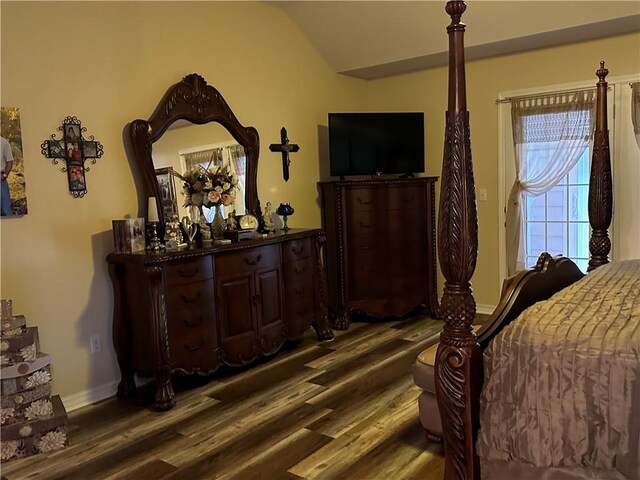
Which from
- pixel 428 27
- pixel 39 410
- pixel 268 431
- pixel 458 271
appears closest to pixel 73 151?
pixel 39 410

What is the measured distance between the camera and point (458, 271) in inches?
73.2

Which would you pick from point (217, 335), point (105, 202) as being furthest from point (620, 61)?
point (105, 202)

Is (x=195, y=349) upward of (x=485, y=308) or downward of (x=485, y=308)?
upward

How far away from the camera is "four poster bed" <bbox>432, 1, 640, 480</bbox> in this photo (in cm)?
176

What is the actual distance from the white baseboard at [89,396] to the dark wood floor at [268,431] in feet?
0.21

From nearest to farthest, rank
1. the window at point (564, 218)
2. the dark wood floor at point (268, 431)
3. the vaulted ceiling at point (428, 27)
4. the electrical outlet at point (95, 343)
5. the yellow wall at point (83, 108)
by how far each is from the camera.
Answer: the dark wood floor at point (268, 431)
the yellow wall at point (83, 108)
the electrical outlet at point (95, 343)
the vaulted ceiling at point (428, 27)
the window at point (564, 218)

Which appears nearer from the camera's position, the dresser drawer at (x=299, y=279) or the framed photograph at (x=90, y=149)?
the framed photograph at (x=90, y=149)

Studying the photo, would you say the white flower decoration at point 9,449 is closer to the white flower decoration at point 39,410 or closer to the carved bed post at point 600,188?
the white flower decoration at point 39,410

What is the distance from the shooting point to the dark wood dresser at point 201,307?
3.36 metres

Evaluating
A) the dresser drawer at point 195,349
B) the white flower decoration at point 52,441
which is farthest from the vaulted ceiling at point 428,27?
the white flower decoration at point 52,441

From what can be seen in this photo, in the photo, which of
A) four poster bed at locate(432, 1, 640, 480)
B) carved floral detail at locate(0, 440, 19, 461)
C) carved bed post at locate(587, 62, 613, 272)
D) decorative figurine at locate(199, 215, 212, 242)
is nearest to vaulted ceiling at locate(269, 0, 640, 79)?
carved bed post at locate(587, 62, 613, 272)

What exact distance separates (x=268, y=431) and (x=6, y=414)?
1.34m

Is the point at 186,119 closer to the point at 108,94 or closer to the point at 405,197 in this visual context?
the point at 108,94

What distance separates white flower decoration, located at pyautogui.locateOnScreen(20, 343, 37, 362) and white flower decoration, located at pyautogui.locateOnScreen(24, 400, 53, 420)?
23cm
